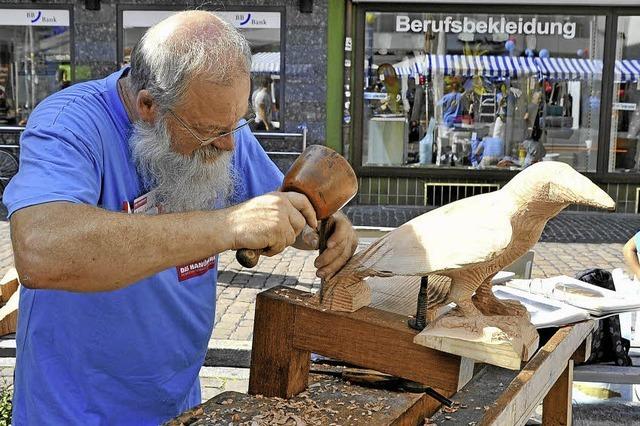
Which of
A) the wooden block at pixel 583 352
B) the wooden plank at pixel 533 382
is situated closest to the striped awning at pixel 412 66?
the wooden block at pixel 583 352

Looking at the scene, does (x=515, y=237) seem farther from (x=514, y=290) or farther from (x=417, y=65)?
(x=417, y=65)

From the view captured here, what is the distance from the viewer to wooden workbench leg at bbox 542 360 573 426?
231cm

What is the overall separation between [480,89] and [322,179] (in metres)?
8.93

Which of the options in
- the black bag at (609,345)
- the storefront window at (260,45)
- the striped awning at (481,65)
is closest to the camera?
the black bag at (609,345)

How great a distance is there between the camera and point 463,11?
32.0ft

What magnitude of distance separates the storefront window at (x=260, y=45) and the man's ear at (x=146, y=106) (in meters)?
8.12

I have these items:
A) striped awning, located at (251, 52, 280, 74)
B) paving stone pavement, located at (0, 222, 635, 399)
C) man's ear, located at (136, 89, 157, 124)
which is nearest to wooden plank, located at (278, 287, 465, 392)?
man's ear, located at (136, 89, 157, 124)

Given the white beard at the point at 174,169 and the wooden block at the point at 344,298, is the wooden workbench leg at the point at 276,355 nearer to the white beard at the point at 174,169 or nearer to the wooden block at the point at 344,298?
the wooden block at the point at 344,298

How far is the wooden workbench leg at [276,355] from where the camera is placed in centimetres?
167

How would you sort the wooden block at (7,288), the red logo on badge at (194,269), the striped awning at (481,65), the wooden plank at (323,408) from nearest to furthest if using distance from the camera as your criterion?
the wooden plank at (323,408) → the red logo on badge at (194,269) → the wooden block at (7,288) → the striped awning at (481,65)

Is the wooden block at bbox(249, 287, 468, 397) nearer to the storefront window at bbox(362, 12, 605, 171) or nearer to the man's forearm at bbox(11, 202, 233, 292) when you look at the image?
the man's forearm at bbox(11, 202, 233, 292)

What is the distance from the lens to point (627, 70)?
32.4 feet

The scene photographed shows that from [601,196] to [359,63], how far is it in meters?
8.59

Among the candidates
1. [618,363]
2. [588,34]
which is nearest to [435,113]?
[588,34]
